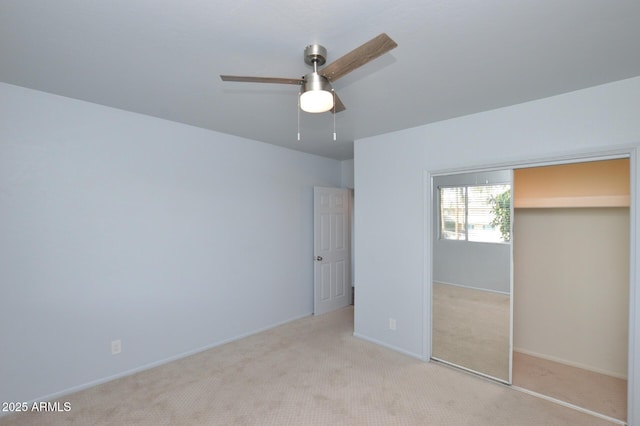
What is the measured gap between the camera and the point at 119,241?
2.73 metres

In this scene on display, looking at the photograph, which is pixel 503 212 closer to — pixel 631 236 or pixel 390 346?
pixel 631 236

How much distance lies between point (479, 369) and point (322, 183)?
316 cm

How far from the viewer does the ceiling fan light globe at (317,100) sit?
1476 mm

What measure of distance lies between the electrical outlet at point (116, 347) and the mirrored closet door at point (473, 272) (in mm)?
3141

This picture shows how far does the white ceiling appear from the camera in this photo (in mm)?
1393

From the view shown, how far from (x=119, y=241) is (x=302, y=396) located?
2.18m

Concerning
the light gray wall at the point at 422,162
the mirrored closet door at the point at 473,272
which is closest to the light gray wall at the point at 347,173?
the light gray wall at the point at 422,162

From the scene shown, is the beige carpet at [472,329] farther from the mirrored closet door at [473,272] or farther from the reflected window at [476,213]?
the reflected window at [476,213]

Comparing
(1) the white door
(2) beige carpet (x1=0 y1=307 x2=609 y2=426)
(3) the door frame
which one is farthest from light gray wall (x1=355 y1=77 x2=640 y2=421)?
(1) the white door

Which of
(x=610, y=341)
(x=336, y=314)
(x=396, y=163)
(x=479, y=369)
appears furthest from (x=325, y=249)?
(x=610, y=341)

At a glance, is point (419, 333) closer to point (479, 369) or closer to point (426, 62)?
point (479, 369)

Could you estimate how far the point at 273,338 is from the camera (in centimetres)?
363

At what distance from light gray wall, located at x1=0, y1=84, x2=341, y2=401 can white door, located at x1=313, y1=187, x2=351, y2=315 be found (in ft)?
2.52

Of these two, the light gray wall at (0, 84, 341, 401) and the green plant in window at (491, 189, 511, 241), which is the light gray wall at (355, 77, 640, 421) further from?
the light gray wall at (0, 84, 341, 401)
